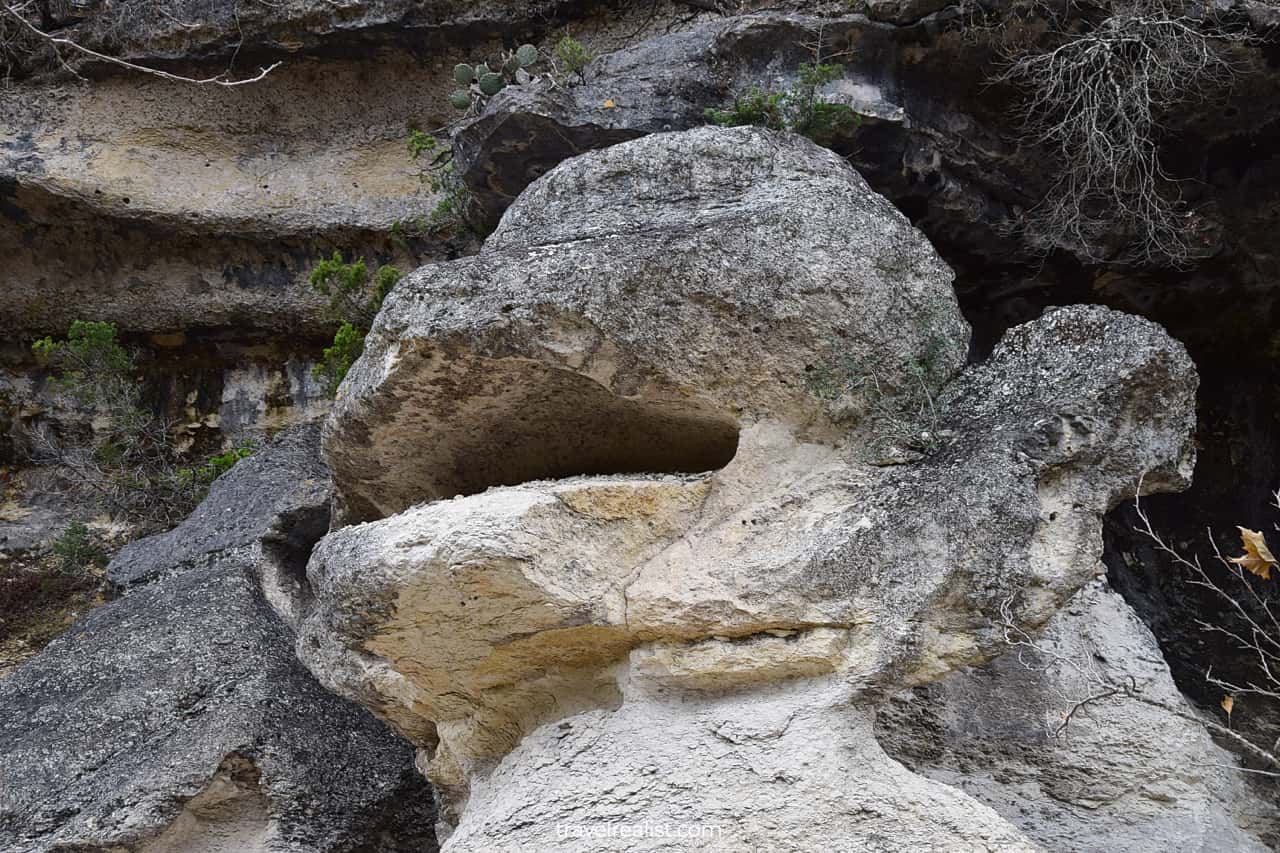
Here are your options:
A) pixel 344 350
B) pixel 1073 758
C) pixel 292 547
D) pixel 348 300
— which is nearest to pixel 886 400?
pixel 1073 758

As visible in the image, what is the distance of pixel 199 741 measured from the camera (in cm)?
386

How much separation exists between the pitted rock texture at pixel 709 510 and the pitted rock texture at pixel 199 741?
1.38 feet

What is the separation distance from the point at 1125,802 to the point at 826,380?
4.54ft

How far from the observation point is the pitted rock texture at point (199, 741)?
3.73 metres

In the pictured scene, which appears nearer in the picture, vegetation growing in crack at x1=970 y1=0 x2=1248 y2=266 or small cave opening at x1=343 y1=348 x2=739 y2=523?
small cave opening at x1=343 y1=348 x2=739 y2=523

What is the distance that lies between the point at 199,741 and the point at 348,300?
7.38 feet

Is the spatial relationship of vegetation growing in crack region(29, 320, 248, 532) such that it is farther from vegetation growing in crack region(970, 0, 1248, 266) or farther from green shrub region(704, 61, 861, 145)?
vegetation growing in crack region(970, 0, 1248, 266)

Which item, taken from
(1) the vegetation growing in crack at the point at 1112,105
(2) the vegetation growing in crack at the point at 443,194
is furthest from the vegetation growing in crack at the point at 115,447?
(1) the vegetation growing in crack at the point at 1112,105

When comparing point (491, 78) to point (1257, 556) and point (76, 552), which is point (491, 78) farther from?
point (1257, 556)

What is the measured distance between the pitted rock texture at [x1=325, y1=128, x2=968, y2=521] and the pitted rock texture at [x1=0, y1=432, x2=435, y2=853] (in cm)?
82

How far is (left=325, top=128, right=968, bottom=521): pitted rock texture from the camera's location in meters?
3.35

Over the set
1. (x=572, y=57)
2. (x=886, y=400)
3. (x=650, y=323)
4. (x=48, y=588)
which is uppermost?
(x=572, y=57)

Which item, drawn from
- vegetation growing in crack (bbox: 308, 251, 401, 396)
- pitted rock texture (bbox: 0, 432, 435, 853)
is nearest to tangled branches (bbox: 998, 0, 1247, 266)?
vegetation growing in crack (bbox: 308, 251, 401, 396)

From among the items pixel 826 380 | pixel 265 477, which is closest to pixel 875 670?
pixel 826 380
